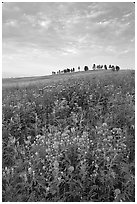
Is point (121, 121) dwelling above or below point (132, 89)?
below

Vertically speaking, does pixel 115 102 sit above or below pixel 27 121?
above

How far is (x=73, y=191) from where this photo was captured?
4309 mm

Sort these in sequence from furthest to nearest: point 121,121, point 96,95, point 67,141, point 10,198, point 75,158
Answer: point 96,95
point 121,121
point 67,141
point 75,158
point 10,198

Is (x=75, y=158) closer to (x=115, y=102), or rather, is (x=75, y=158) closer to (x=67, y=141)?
(x=67, y=141)

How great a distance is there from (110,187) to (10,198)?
5.91ft

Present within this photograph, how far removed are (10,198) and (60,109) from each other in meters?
3.46

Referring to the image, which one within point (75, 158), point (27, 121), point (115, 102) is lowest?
point (75, 158)

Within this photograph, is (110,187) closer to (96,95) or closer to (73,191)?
(73,191)

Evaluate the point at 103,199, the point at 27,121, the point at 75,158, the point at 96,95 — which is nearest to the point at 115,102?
the point at 96,95

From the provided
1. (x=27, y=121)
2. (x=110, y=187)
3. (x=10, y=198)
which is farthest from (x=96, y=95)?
(x=10, y=198)

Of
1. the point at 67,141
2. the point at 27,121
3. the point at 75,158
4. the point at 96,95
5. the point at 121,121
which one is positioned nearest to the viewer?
the point at 75,158

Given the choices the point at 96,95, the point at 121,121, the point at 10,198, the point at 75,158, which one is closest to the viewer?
the point at 10,198

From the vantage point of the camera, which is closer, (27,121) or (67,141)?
(67,141)

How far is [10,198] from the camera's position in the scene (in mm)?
4219
